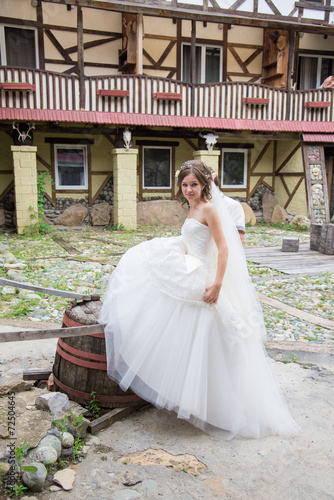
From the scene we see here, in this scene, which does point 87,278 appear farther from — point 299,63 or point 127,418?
point 299,63

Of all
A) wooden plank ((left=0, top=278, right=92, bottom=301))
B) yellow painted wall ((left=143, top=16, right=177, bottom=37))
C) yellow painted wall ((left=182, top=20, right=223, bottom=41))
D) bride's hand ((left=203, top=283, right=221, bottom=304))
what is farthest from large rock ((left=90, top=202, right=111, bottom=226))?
bride's hand ((left=203, top=283, right=221, bottom=304))

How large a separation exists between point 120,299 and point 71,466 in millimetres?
1013

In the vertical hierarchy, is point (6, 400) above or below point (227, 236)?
below

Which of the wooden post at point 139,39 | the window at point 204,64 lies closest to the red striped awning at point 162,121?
the wooden post at point 139,39

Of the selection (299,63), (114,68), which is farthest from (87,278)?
(299,63)

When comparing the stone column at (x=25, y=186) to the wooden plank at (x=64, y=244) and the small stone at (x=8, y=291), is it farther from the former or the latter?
the small stone at (x=8, y=291)

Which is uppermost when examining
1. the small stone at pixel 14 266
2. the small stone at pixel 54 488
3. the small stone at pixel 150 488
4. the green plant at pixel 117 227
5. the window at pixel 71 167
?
the window at pixel 71 167

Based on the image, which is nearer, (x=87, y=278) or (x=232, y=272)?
(x=232, y=272)

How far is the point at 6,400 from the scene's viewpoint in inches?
114

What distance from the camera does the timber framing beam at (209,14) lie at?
11703mm

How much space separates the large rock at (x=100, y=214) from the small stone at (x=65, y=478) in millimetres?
12086

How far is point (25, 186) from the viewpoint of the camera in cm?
1198

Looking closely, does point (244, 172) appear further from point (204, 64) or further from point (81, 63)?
point (81, 63)

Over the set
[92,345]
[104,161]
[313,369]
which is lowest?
[313,369]
